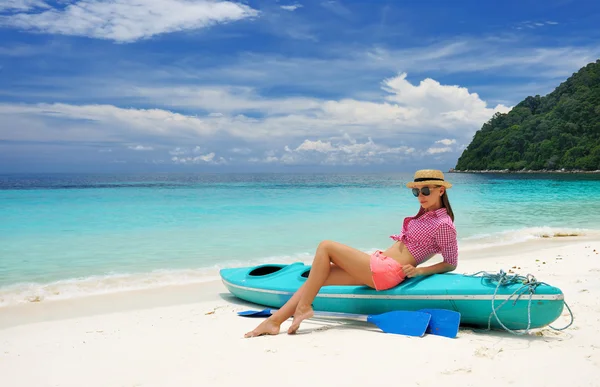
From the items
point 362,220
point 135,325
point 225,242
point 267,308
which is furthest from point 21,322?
point 362,220

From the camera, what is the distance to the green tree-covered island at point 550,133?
72625 mm

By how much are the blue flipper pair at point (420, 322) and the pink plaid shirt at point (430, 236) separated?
17.3 inches

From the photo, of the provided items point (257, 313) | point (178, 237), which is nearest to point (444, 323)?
point (257, 313)

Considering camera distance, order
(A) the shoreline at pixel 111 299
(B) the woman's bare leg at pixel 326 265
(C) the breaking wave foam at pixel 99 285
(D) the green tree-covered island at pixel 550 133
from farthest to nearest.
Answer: (D) the green tree-covered island at pixel 550 133
(C) the breaking wave foam at pixel 99 285
(A) the shoreline at pixel 111 299
(B) the woman's bare leg at pixel 326 265

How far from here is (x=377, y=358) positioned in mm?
3031

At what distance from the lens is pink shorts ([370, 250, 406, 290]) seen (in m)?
3.83

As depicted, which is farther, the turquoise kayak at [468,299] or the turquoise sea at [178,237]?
the turquoise sea at [178,237]

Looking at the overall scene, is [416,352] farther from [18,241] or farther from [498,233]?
[18,241]

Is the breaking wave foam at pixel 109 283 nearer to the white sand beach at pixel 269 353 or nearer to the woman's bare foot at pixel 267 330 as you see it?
the white sand beach at pixel 269 353

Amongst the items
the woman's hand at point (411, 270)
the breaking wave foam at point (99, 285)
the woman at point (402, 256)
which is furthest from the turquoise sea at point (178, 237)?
the woman's hand at point (411, 270)

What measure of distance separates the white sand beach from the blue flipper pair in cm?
8

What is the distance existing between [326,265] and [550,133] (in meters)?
85.4

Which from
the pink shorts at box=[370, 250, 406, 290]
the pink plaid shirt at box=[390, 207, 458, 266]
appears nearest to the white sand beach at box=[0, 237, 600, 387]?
the pink shorts at box=[370, 250, 406, 290]

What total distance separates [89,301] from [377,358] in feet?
12.7
